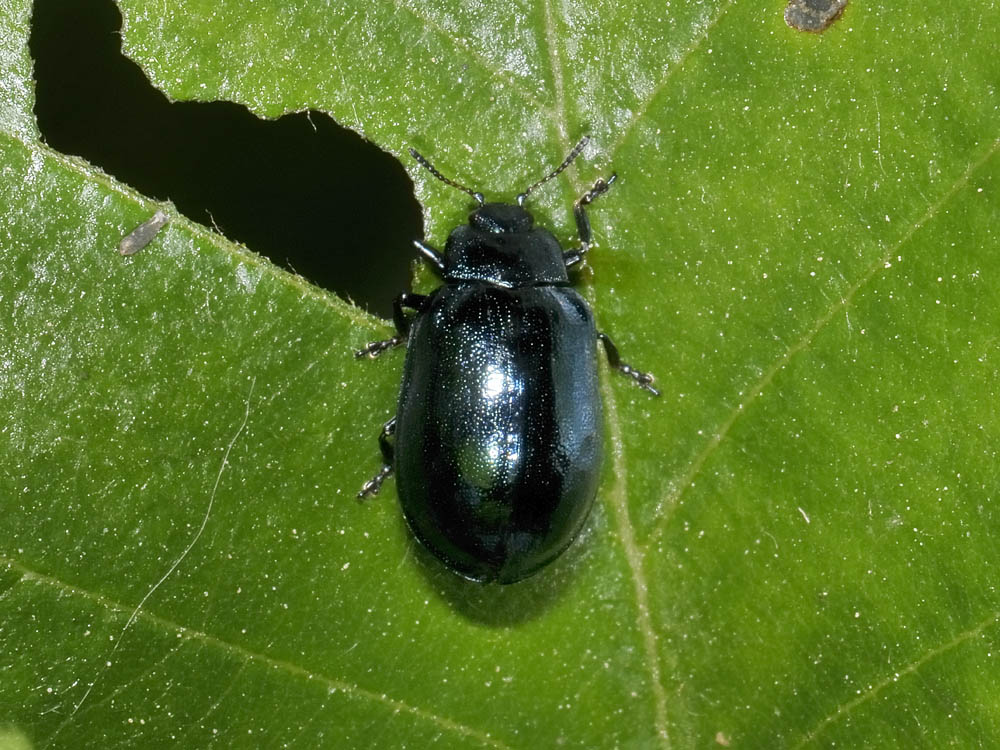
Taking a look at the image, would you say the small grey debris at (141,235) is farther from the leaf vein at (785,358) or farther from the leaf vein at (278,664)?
the leaf vein at (785,358)

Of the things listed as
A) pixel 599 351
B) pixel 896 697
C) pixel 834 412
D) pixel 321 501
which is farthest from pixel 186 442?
pixel 896 697

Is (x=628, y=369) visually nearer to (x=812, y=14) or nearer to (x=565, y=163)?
(x=565, y=163)

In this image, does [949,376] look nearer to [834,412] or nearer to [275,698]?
[834,412]

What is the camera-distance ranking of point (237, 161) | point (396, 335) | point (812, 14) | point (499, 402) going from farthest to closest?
1. point (237, 161)
2. point (396, 335)
3. point (499, 402)
4. point (812, 14)

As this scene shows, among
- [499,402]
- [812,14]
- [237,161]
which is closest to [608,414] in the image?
Result: [499,402]

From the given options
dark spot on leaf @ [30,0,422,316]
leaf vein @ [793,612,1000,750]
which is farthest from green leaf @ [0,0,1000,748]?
dark spot on leaf @ [30,0,422,316]

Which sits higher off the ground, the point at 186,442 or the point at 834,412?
the point at 834,412

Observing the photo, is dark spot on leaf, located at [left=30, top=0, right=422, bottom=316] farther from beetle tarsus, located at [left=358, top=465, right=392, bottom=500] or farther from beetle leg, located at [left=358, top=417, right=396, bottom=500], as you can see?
beetle tarsus, located at [left=358, top=465, right=392, bottom=500]
